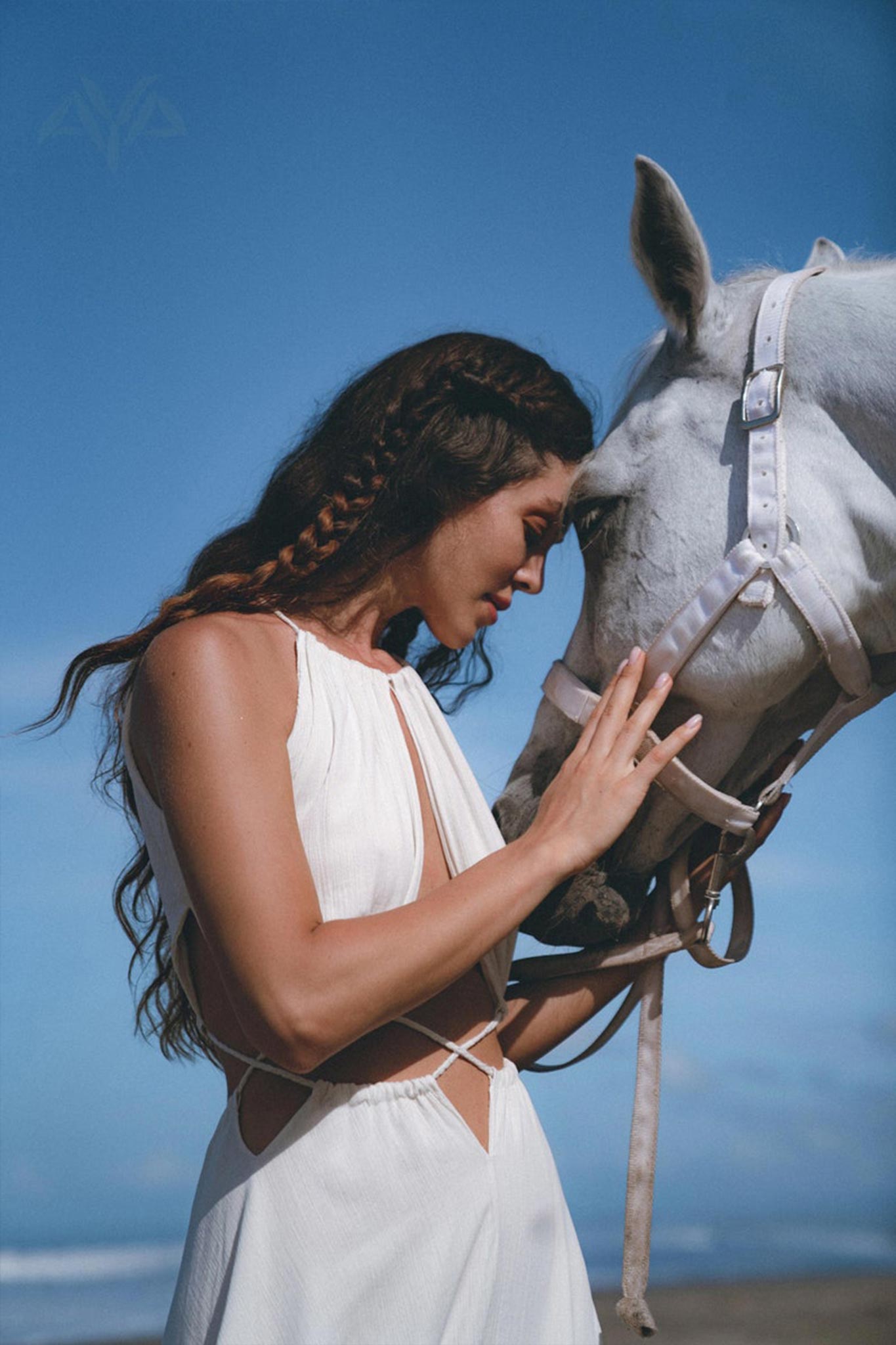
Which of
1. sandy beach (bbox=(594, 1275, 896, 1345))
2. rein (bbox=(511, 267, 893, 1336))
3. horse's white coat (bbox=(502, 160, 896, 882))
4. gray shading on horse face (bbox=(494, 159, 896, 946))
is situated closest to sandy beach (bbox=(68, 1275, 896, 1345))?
sandy beach (bbox=(594, 1275, 896, 1345))

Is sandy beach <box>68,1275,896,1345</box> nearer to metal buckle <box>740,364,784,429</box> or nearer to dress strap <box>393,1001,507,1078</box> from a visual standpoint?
dress strap <box>393,1001,507,1078</box>

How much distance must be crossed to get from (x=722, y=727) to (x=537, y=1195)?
73 centimetres

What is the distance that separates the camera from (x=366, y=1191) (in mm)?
1344

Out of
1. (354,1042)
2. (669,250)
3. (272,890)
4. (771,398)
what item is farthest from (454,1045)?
(669,250)

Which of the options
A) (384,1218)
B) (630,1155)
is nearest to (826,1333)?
(630,1155)

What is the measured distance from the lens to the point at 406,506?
1807 mm

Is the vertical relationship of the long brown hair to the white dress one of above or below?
above

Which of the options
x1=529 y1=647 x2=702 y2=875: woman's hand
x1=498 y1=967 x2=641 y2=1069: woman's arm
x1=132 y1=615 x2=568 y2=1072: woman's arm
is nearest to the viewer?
x1=132 y1=615 x2=568 y2=1072: woman's arm

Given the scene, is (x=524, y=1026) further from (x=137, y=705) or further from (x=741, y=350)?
(x=741, y=350)

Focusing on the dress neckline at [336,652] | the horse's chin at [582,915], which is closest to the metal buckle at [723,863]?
the horse's chin at [582,915]

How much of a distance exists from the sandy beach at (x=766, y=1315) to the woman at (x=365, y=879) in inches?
254

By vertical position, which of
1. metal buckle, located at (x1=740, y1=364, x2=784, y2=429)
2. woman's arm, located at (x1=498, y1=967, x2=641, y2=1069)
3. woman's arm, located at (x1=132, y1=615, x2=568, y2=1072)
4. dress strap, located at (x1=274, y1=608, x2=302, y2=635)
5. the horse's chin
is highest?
metal buckle, located at (x1=740, y1=364, x2=784, y2=429)

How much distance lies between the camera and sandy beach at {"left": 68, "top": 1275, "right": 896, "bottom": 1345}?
8.05 metres

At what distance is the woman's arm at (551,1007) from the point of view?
5.84 feet
